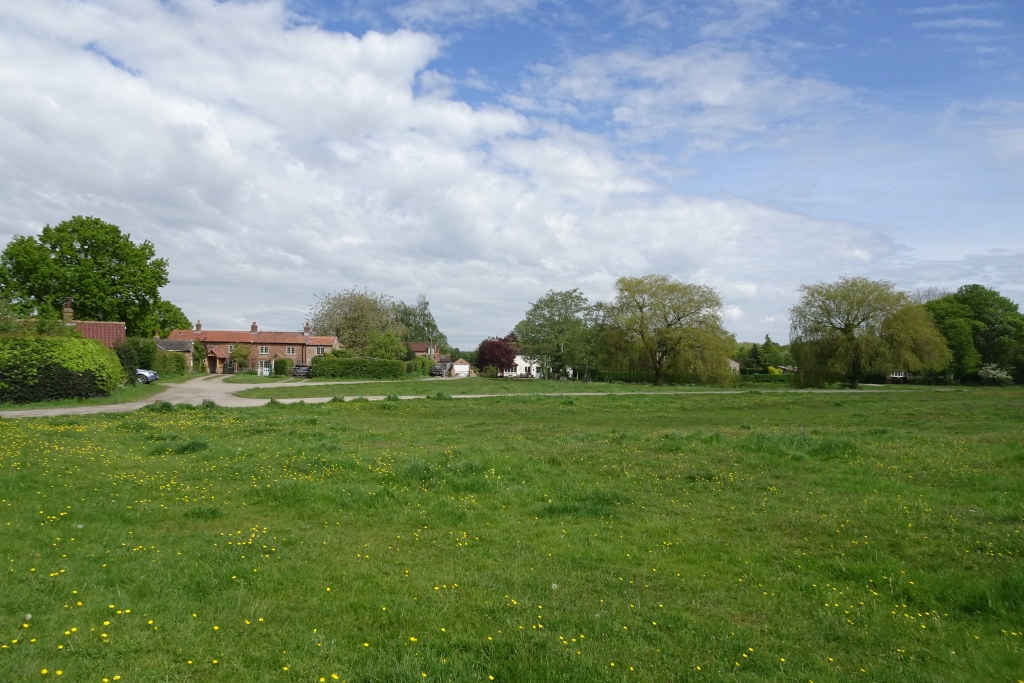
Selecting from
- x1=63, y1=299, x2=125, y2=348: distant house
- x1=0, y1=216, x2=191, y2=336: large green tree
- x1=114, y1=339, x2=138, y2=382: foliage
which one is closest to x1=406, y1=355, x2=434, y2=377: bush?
x1=0, y1=216, x2=191, y2=336: large green tree

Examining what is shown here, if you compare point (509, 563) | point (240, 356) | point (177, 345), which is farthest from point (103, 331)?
point (509, 563)

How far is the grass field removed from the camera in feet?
17.0

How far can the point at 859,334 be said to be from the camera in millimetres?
63719

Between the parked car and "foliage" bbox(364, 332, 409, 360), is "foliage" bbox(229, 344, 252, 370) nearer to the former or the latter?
"foliage" bbox(364, 332, 409, 360)

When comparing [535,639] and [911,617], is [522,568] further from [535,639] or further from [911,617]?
[911,617]

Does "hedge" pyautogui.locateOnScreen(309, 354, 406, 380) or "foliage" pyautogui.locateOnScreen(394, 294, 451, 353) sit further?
"foliage" pyautogui.locateOnScreen(394, 294, 451, 353)

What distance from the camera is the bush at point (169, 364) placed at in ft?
201

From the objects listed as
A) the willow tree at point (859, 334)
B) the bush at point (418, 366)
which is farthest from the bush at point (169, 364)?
the willow tree at point (859, 334)

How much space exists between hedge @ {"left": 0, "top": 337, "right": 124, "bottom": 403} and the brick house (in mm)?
71995

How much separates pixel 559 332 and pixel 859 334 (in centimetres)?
3708

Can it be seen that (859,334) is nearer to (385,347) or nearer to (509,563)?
(385,347)

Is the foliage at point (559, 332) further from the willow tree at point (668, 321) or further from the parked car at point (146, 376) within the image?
the parked car at point (146, 376)

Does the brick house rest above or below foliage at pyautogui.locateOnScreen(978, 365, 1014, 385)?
above

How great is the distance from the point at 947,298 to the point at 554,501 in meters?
97.2
